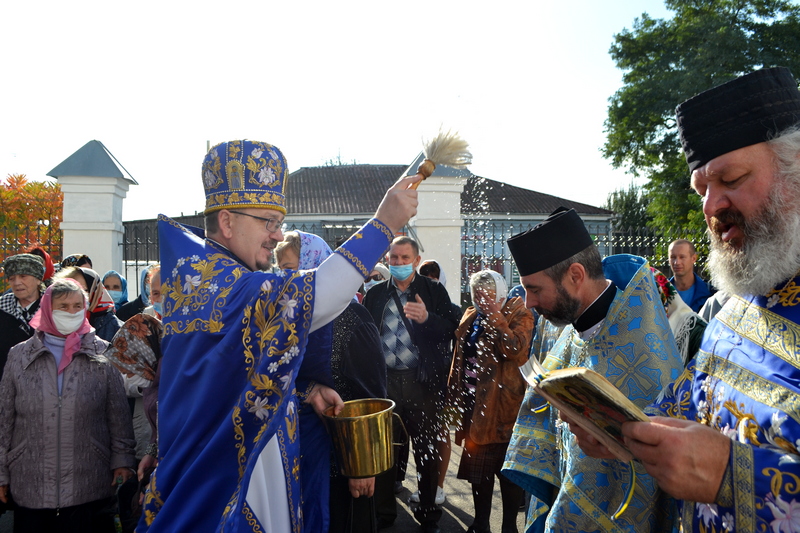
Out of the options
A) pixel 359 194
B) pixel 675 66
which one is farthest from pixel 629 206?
pixel 359 194

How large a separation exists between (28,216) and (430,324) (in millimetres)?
8269

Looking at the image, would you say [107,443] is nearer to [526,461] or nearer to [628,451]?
[526,461]

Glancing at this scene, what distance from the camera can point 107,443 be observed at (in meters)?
4.07

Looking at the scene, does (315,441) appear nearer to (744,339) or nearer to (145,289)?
(744,339)

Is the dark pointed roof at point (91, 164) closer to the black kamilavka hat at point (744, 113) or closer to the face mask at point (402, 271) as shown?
the face mask at point (402, 271)

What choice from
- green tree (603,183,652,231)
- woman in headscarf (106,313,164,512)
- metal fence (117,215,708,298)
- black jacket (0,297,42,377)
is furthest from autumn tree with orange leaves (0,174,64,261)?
green tree (603,183,652,231)

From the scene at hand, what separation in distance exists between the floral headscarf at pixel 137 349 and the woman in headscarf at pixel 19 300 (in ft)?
5.97

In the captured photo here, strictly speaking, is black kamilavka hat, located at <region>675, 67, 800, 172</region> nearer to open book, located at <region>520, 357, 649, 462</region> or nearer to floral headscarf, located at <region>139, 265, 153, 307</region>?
open book, located at <region>520, 357, 649, 462</region>

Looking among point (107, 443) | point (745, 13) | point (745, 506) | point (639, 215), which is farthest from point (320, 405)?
point (639, 215)

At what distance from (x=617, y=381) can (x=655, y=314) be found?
310 mm

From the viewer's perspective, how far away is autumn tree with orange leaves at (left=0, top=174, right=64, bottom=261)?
973 cm

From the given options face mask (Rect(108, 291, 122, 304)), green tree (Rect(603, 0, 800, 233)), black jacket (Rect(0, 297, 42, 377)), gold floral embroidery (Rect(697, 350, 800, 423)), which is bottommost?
black jacket (Rect(0, 297, 42, 377))

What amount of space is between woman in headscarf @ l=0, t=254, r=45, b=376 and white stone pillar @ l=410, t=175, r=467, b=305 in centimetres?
515

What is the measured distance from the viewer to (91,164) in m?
9.24
